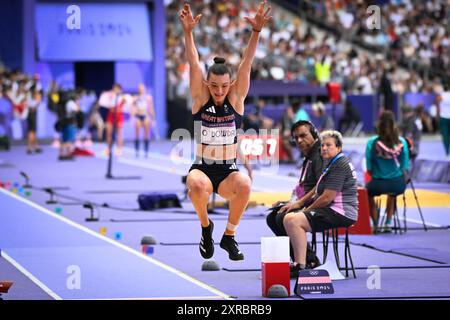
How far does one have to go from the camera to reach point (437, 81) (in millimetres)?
34125

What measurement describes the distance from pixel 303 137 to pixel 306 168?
0.45 meters

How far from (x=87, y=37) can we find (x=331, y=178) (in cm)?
2280

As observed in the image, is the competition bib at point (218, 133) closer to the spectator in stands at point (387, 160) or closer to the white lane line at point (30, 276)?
the white lane line at point (30, 276)

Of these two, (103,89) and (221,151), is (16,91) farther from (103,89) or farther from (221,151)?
(221,151)

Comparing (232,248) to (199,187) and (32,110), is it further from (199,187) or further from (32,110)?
(32,110)

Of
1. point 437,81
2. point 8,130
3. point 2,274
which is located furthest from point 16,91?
point 2,274

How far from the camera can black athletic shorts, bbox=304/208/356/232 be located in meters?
10.7

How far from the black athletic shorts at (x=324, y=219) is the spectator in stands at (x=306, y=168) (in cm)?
34

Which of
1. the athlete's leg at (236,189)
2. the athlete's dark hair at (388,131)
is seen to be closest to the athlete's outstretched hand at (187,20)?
the athlete's leg at (236,189)

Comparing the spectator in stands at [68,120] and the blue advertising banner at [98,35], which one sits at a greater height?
the blue advertising banner at [98,35]

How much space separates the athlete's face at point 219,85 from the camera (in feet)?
30.0

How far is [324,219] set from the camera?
1075 cm

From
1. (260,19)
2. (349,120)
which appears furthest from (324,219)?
(349,120)
